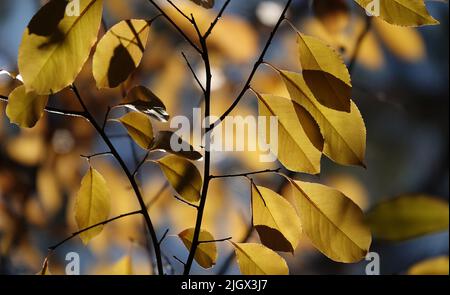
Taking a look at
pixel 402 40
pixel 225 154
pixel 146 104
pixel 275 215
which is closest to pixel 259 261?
pixel 275 215

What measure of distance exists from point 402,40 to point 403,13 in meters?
0.94

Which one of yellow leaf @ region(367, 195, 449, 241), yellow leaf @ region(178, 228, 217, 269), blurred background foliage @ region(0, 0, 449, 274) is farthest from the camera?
blurred background foliage @ region(0, 0, 449, 274)

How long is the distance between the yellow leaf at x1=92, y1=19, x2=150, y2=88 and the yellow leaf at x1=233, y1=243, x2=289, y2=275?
152mm

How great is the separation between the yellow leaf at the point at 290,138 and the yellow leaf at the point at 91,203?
5.3 inches

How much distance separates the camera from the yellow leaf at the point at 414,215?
0.58 m

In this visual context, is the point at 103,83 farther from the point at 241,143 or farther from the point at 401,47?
the point at 401,47

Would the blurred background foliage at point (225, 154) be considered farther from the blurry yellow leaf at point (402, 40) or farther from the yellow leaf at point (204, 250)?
the yellow leaf at point (204, 250)

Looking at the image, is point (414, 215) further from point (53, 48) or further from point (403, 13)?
point (53, 48)

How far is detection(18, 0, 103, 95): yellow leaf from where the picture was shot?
13.9 inches

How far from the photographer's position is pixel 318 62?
0.41 metres

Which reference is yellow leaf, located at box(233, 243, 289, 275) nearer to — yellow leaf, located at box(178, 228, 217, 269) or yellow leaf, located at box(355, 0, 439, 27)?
yellow leaf, located at box(178, 228, 217, 269)

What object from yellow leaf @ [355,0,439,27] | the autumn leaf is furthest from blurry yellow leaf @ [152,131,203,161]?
yellow leaf @ [355,0,439,27]
